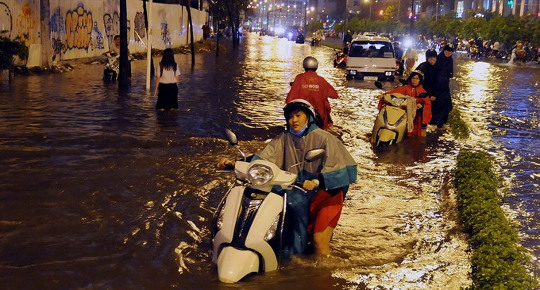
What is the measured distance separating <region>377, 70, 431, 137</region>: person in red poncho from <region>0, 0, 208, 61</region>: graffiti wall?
1181cm

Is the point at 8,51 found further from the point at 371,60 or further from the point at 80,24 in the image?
the point at 371,60

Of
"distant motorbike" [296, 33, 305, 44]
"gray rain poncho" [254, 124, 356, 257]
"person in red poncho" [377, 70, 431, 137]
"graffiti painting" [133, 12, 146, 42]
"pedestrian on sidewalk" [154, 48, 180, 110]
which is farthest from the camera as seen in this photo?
"distant motorbike" [296, 33, 305, 44]

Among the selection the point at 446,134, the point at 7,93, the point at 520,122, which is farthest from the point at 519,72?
the point at 7,93

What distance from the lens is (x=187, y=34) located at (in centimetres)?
5022

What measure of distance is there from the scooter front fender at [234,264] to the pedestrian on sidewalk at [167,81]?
916 cm

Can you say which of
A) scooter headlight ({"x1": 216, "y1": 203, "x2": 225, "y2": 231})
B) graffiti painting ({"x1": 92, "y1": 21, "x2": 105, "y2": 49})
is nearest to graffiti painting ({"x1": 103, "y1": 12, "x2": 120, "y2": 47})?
graffiti painting ({"x1": 92, "y1": 21, "x2": 105, "y2": 49})

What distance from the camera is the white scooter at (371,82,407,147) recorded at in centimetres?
1196

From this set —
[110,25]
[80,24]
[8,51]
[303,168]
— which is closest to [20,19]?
[8,51]

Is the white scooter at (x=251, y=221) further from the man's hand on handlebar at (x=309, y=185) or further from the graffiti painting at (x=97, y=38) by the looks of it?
the graffiti painting at (x=97, y=38)

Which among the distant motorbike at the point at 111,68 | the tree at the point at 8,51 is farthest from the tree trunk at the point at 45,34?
the distant motorbike at the point at 111,68

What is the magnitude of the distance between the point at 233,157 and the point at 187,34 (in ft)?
133

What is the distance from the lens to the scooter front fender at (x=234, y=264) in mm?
5254

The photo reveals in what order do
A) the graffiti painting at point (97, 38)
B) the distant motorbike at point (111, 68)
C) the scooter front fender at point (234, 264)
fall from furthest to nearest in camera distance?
the graffiti painting at point (97, 38)
the distant motorbike at point (111, 68)
the scooter front fender at point (234, 264)

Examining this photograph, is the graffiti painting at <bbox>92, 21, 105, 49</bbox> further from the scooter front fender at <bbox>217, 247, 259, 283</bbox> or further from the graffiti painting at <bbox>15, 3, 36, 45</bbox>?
the scooter front fender at <bbox>217, 247, 259, 283</bbox>
